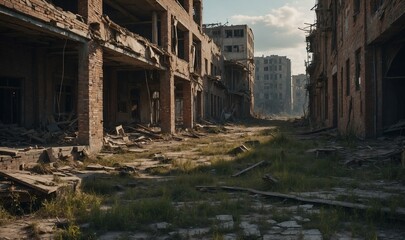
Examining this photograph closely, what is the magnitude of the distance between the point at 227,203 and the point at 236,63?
131ft

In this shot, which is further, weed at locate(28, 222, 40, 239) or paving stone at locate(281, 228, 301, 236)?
weed at locate(28, 222, 40, 239)

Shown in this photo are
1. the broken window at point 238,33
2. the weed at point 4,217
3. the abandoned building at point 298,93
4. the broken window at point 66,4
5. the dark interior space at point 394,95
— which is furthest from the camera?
the abandoned building at point 298,93

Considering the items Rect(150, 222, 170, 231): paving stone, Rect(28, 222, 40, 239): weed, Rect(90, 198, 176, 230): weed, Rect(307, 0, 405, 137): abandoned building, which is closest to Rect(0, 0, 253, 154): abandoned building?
Rect(28, 222, 40, 239): weed

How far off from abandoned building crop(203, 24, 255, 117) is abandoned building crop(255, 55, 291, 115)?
1507 inches

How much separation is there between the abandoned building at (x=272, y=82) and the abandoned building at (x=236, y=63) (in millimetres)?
38283

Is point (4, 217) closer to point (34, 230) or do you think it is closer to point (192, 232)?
point (34, 230)

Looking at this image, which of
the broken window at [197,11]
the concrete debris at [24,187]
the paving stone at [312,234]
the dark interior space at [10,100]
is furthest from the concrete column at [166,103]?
the paving stone at [312,234]

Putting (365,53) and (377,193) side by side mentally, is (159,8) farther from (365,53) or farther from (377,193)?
(377,193)

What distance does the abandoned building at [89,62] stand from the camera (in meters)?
11.4

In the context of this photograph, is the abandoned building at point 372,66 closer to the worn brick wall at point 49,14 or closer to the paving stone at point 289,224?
the paving stone at point 289,224

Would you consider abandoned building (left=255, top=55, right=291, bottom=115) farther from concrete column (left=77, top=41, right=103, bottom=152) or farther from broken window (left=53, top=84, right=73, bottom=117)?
concrete column (left=77, top=41, right=103, bottom=152)

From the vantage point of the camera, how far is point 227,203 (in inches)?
242

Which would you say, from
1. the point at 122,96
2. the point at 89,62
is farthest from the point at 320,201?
the point at 122,96

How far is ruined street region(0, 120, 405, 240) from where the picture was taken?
4945 mm
